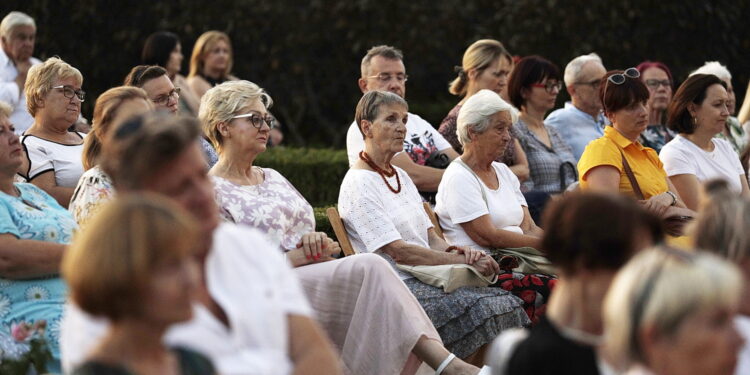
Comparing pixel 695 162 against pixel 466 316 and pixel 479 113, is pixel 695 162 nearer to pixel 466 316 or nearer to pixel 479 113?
pixel 479 113

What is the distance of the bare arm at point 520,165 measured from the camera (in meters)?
8.01

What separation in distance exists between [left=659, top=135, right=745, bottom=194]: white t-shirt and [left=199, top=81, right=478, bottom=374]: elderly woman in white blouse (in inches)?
105

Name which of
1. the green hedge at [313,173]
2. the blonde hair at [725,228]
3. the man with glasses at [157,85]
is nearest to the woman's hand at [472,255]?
the man with glasses at [157,85]

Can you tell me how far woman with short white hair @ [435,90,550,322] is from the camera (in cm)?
684

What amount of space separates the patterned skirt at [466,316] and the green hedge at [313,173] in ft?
13.4

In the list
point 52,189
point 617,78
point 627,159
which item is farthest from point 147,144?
point 617,78

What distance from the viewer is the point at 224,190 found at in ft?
19.3

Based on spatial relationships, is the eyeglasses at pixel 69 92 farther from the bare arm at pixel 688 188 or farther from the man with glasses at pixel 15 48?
the bare arm at pixel 688 188

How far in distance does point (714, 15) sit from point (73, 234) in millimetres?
10366

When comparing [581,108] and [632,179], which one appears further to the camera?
[581,108]

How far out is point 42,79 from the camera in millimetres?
6602

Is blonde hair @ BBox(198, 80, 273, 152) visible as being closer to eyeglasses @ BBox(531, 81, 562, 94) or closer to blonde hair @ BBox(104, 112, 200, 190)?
blonde hair @ BBox(104, 112, 200, 190)

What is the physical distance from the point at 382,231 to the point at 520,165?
1.94 meters

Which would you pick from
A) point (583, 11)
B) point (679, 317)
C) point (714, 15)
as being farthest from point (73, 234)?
point (714, 15)
